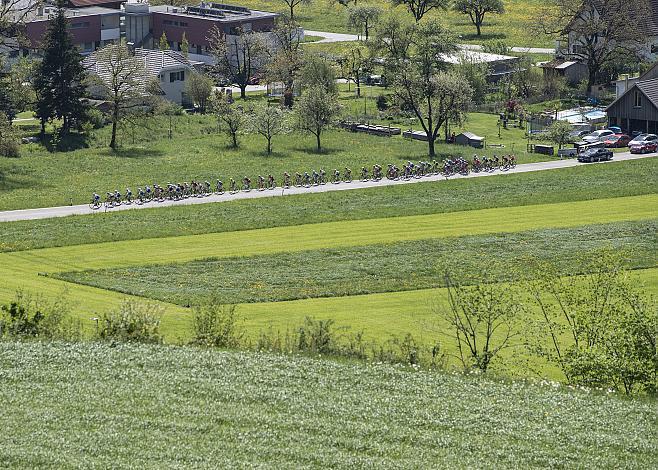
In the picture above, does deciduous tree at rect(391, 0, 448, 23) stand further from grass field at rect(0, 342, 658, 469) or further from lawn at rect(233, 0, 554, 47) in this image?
grass field at rect(0, 342, 658, 469)

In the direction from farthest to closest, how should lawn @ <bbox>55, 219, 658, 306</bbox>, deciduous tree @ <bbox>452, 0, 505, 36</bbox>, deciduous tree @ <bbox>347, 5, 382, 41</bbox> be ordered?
deciduous tree @ <bbox>452, 0, 505, 36</bbox> → deciduous tree @ <bbox>347, 5, 382, 41</bbox> → lawn @ <bbox>55, 219, 658, 306</bbox>

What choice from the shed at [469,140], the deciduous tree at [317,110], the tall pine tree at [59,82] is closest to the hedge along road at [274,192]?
the shed at [469,140]

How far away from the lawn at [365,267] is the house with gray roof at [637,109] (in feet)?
101

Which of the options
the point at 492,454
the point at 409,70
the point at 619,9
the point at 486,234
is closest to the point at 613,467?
the point at 492,454

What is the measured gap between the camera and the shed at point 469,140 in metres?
89.7

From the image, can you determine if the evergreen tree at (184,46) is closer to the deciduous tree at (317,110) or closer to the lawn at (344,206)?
the deciduous tree at (317,110)

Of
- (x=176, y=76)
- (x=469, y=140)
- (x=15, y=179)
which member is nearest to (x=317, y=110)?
(x=469, y=140)

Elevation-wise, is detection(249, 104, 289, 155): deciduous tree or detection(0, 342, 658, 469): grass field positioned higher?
detection(249, 104, 289, 155): deciduous tree

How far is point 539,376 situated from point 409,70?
173 ft

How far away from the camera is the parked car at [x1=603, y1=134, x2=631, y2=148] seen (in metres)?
89.4

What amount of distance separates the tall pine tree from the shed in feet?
84.7

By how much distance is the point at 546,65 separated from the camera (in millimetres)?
110812

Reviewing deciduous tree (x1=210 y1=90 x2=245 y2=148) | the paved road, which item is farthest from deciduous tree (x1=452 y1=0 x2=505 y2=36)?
deciduous tree (x1=210 y1=90 x2=245 y2=148)

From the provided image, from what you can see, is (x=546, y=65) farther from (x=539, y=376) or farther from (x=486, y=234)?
(x=539, y=376)
